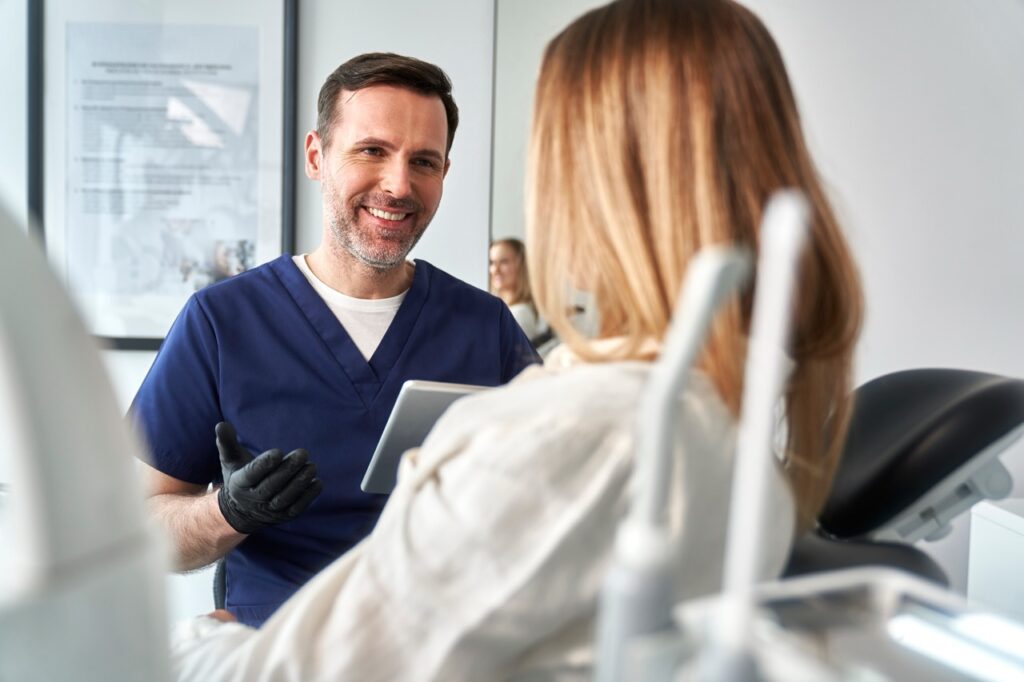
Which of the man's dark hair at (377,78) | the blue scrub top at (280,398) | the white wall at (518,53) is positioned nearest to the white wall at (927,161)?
the white wall at (518,53)

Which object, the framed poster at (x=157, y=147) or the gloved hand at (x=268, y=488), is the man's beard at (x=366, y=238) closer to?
the gloved hand at (x=268, y=488)

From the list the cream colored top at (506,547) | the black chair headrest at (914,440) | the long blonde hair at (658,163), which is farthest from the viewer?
the black chair headrest at (914,440)

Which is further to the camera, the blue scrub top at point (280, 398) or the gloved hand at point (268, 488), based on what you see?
the blue scrub top at point (280, 398)

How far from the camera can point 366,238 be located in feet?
5.17

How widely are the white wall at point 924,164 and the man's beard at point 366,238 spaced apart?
717mm

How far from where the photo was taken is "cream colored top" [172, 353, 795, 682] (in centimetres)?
58

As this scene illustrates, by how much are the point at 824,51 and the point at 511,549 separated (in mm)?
2122

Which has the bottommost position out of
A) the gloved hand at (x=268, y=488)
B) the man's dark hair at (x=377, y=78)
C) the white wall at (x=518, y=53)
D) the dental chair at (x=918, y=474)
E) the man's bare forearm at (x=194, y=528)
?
the man's bare forearm at (x=194, y=528)

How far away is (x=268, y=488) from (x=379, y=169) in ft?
2.17

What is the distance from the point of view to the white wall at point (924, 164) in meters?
2.35

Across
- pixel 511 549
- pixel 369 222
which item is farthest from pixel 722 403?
pixel 369 222

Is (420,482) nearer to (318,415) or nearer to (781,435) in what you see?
(781,435)

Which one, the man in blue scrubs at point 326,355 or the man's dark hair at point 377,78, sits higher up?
the man's dark hair at point 377,78

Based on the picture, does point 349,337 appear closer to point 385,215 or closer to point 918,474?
point 385,215
